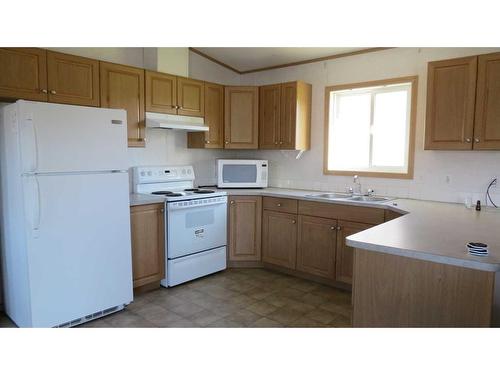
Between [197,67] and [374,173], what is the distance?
2.50 m

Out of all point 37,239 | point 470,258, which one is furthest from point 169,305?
point 470,258

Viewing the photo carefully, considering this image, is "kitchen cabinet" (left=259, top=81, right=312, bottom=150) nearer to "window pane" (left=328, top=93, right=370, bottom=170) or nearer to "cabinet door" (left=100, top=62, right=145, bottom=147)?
"window pane" (left=328, top=93, right=370, bottom=170)

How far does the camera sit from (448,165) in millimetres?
3314

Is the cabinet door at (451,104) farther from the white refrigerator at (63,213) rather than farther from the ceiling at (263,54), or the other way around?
the white refrigerator at (63,213)

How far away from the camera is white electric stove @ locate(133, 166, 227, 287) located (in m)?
3.47

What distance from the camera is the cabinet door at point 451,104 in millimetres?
2814

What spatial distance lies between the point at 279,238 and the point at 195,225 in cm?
98

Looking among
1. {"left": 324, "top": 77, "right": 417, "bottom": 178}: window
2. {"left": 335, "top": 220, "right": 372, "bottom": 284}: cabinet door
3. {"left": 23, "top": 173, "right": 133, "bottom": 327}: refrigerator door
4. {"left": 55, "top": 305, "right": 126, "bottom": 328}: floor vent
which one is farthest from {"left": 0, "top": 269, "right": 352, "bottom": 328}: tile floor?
{"left": 324, "top": 77, "right": 417, "bottom": 178}: window

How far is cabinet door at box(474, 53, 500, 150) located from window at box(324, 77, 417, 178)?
2.43 ft

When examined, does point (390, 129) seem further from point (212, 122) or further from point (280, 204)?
point (212, 122)

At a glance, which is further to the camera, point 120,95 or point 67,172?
point 120,95

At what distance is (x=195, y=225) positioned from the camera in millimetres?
3656

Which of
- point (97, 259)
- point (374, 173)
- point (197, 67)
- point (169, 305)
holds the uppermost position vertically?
point (197, 67)
